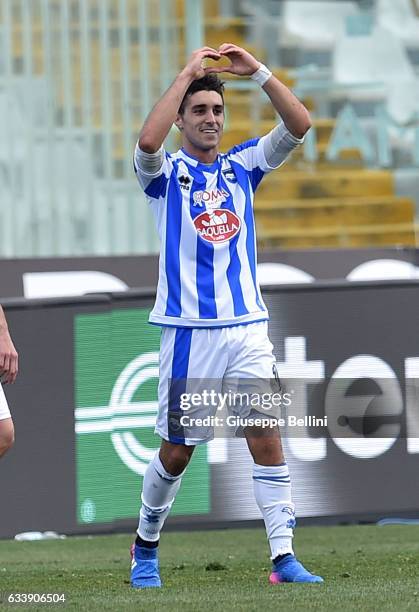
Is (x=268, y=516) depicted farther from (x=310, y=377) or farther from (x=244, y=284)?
(x=310, y=377)

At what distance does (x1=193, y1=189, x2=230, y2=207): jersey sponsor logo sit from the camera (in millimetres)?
5449

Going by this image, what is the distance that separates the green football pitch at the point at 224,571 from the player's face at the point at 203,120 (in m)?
1.79

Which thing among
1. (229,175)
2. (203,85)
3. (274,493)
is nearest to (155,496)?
(274,493)

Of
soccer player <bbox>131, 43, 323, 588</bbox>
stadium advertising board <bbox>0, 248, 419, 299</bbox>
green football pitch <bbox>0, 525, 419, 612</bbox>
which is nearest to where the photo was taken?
green football pitch <bbox>0, 525, 419, 612</bbox>

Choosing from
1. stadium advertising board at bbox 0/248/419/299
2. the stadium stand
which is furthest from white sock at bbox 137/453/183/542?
the stadium stand

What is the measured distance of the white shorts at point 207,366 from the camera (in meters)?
5.41

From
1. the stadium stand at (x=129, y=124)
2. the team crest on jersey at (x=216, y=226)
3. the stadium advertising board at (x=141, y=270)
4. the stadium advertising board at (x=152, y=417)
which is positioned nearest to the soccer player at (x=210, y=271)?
the team crest on jersey at (x=216, y=226)

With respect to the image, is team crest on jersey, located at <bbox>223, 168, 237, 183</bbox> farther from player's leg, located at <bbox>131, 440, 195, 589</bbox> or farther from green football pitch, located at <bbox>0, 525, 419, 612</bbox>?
green football pitch, located at <bbox>0, 525, 419, 612</bbox>

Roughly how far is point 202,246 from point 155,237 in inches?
249

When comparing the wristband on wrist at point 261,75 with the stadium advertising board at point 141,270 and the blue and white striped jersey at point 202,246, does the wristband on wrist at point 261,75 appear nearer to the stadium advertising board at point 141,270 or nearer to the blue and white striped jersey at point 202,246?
the blue and white striped jersey at point 202,246

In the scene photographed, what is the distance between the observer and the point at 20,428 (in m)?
7.69

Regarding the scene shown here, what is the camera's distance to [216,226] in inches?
214

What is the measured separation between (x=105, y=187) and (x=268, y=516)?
6.61 meters

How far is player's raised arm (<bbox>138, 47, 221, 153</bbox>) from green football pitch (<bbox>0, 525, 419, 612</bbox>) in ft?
5.78
